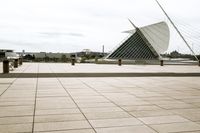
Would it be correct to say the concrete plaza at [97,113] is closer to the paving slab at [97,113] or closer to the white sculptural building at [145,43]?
the paving slab at [97,113]

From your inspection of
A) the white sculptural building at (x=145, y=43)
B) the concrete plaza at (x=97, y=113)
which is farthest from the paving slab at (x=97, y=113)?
the white sculptural building at (x=145, y=43)

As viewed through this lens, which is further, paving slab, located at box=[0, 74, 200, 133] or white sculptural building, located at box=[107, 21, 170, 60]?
white sculptural building, located at box=[107, 21, 170, 60]

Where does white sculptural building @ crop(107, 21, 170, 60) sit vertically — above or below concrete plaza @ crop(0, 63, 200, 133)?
above

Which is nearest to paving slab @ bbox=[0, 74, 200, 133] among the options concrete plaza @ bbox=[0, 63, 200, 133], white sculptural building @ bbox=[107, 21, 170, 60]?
concrete plaza @ bbox=[0, 63, 200, 133]

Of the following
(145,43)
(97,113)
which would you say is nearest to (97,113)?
(97,113)

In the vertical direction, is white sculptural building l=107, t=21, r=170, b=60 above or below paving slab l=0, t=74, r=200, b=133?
above

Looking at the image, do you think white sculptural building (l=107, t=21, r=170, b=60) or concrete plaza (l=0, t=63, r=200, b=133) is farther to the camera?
white sculptural building (l=107, t=21, r=170, b=60)

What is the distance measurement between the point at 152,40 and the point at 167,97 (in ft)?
194

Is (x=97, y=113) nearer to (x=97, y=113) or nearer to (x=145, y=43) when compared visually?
(x=97, y=113)

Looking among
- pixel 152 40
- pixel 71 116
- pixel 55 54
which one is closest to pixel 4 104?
pixel 71 116

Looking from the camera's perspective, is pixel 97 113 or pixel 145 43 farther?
pixel 145 43

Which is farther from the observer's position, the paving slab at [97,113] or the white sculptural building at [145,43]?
the white sculptural building at [145,43]

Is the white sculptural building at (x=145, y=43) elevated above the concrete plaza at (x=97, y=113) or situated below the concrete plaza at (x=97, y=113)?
above

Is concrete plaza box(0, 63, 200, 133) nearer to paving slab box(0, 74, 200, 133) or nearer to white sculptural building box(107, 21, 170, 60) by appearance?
paving slab box(0, 74, 200, 133)
